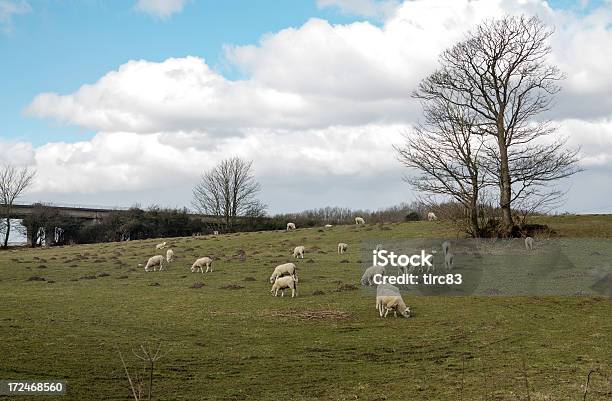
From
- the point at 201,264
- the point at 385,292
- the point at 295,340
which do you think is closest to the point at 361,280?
the point at 385,292

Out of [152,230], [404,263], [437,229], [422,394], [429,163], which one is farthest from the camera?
[152,230]

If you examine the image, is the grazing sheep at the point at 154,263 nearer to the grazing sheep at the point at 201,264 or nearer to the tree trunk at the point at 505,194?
the grazing sheep at the point at 201,264

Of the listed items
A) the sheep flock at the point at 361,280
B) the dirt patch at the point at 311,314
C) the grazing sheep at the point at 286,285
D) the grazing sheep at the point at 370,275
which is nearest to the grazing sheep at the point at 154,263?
the sheep flock at the point at 361,280

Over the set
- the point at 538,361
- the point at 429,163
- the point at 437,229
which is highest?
the point at 429,163

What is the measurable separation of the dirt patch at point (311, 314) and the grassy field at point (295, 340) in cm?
7

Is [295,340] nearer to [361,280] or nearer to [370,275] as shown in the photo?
[370,275]

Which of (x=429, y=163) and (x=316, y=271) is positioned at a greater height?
(x=429, y=163)

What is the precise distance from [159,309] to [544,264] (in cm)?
2168

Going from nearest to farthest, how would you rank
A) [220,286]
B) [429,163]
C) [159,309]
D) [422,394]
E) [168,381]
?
[422,394] < [168,381] < [159,309] < [220,286] < [429,163]

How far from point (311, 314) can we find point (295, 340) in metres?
4.19

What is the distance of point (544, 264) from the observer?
114 feet

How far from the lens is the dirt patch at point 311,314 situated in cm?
2197

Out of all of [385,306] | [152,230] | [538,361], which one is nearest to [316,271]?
[385,306]

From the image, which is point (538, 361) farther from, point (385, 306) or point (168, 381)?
point (168, 381)
